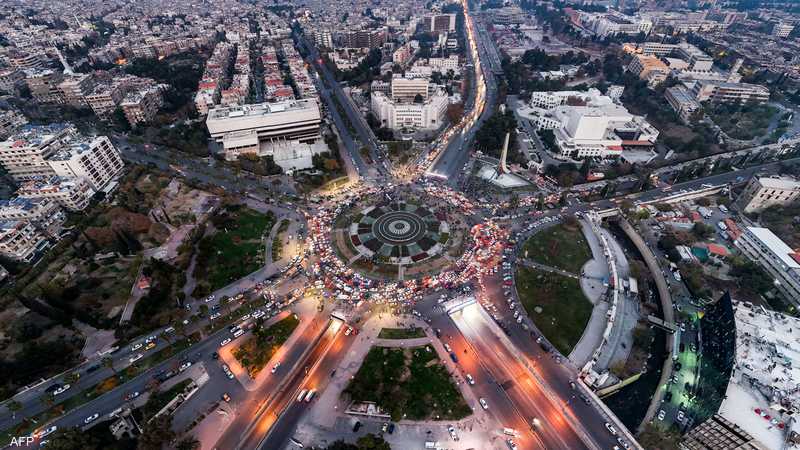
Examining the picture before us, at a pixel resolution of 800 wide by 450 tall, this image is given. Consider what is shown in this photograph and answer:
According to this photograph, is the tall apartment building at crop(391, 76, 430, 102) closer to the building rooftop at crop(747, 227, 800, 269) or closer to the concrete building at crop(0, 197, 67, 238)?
the building rooftop at crop(747, 227, 800, 269)

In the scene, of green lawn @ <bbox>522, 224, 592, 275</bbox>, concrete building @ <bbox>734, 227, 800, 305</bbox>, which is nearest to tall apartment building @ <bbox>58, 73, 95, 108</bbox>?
green lawn @ <bbox>522, 224, 592, 275</bbox>

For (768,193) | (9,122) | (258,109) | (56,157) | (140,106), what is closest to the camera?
(768,193)

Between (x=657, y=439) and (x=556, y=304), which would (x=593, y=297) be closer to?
(x=556, y=304)

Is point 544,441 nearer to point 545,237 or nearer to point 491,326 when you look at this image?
point 491,326

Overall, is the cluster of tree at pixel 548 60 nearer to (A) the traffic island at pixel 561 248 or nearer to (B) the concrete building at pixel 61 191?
(A) the traffic island at pixel 561 248

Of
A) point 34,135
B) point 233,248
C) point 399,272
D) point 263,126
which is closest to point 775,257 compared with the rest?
point 399,272
